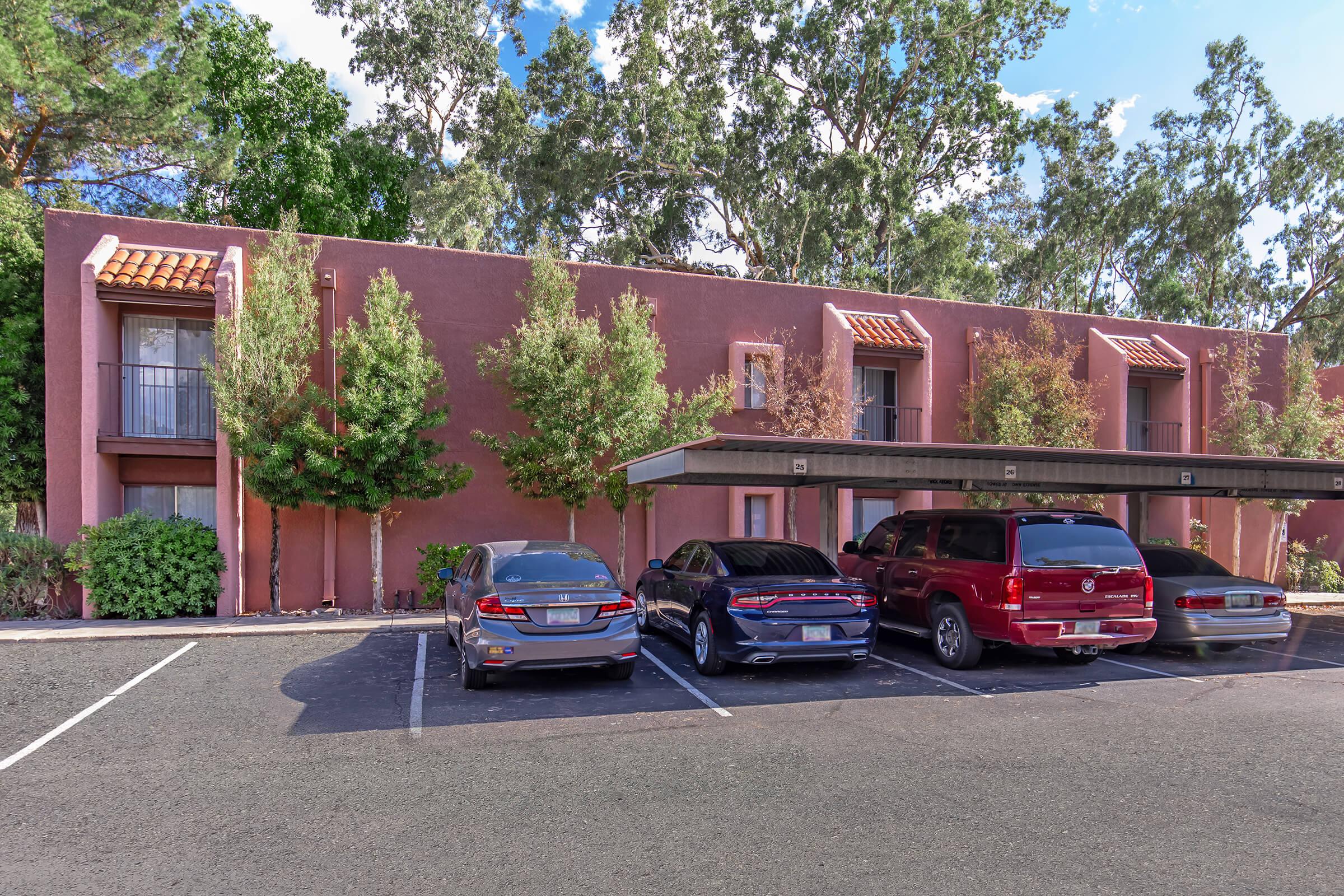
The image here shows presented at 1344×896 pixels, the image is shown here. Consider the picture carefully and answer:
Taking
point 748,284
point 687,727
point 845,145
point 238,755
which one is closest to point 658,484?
point 748,284

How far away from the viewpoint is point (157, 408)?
48.2ft

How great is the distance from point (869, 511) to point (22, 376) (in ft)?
55.7

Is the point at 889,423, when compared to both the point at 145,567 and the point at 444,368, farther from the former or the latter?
the point at 145,567

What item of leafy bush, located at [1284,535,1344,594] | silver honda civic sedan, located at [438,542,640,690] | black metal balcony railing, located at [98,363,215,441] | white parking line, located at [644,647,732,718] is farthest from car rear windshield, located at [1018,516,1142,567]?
leafy bush, located at [1284,535,1344,594]

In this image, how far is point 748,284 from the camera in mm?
17688

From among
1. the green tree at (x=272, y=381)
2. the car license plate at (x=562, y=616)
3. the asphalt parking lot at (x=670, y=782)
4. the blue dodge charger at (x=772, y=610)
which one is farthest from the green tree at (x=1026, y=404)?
the green tree at (x=272, y=381)

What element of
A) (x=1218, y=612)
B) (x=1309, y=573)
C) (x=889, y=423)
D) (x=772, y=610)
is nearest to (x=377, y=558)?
(x=772, y=610)

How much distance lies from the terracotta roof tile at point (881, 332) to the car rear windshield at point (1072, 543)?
8.69 m

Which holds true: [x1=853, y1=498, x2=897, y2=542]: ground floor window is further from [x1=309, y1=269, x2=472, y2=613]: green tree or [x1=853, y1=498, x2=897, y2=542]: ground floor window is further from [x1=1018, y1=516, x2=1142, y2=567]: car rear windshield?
[x1=1018, y1=516, x2=1142, y2=567]: car rear windshield

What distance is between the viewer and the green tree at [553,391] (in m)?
14.3

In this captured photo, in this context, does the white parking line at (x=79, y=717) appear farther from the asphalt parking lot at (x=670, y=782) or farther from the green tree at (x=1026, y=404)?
the green tree at (x=1026, y=404)

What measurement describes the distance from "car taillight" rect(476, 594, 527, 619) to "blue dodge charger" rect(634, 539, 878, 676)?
2.19 meters

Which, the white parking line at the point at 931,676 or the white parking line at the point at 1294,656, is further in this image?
the white parking line at the point at 1294,656

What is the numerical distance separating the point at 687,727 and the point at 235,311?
10575mm
